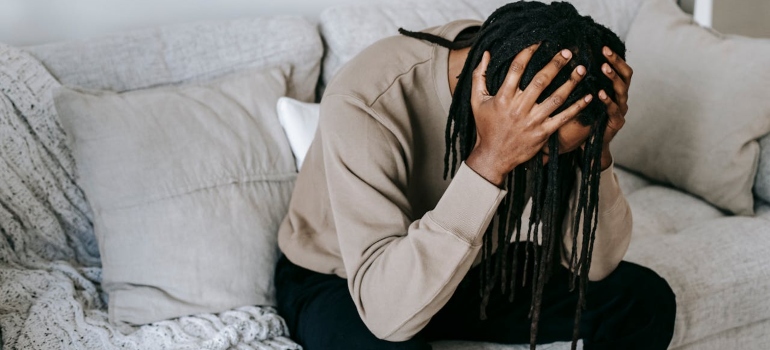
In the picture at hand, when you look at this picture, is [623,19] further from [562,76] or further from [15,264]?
[15,264]

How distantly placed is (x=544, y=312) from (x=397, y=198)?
375 mm

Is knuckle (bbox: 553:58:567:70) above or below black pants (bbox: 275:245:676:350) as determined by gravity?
above

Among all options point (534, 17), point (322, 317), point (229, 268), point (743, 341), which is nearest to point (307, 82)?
point (229, 268)

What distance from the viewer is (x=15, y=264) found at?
4.43 ft

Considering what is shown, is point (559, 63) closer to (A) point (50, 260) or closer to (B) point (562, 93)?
(B) point (562, 93)

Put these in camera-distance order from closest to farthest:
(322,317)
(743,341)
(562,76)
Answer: (562,76) → (322,317) → (743,341)

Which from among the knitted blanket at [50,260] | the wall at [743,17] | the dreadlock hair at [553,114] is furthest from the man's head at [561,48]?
the wall at [743,17]

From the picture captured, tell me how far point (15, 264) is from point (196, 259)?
335 mm

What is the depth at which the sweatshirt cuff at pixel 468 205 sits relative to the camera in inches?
38.4

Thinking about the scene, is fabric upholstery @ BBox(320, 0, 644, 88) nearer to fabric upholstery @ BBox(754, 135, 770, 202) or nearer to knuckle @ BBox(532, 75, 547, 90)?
fabric upholstery @ BBox(754, 135, 770, 202)

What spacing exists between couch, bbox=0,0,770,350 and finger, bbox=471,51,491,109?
0.45 m

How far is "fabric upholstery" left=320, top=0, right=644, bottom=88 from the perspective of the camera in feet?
5.65

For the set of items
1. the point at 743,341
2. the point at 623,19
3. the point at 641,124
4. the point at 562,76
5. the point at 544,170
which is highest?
the point at 562,76

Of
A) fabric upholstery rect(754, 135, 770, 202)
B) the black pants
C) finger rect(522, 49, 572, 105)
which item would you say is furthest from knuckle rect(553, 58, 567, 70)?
fabric upholstery rect(754, 135, 770, 202)
